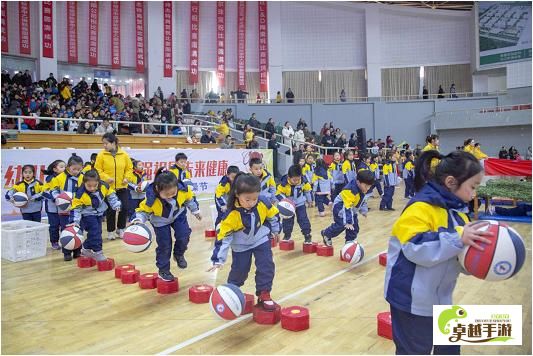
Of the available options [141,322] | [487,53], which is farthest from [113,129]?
[487,53]

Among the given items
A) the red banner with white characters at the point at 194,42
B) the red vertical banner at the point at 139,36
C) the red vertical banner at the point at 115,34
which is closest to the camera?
the red vertical banner at the point at 115,34

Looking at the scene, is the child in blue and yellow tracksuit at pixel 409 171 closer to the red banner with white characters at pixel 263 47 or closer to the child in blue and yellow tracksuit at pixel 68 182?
the child in blue and yellow tracksuit at pixel 68 182

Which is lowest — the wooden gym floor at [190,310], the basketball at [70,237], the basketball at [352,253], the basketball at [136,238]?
the wooden gym floor at [190,310]

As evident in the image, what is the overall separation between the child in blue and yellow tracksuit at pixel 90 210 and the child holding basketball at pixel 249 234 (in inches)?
108

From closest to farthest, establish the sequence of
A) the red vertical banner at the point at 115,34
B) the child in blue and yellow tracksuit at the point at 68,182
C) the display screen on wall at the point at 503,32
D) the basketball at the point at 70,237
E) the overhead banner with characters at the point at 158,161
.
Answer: the basketball at the point at 70,237 → the child in blue and yellow tracksuit at the point at 68,182 → the overhead banner with characters at the point at 158,161 → the red vertical banner at the point at 115,34 → the display screen on wall at the point at 503,32

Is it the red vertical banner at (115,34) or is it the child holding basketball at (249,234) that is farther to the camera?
the red vertical banner at (115,34)

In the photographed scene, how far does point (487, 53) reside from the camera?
2367cm

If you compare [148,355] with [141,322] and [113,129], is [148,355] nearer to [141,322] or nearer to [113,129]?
[141,322]

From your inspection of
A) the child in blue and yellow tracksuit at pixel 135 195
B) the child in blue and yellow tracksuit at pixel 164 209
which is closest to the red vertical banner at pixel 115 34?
the child in blue and yellow tracksuit at pixel 135 195

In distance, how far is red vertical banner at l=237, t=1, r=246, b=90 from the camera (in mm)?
23109

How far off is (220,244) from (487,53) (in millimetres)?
24577

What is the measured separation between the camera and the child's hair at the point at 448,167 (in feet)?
7.30

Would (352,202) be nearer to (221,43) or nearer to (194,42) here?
(194,42)

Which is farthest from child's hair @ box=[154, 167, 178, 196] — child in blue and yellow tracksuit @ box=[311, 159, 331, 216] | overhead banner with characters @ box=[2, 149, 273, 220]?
child in blue and yellow tracksuit @ box=[311, 159, 331, 216]
